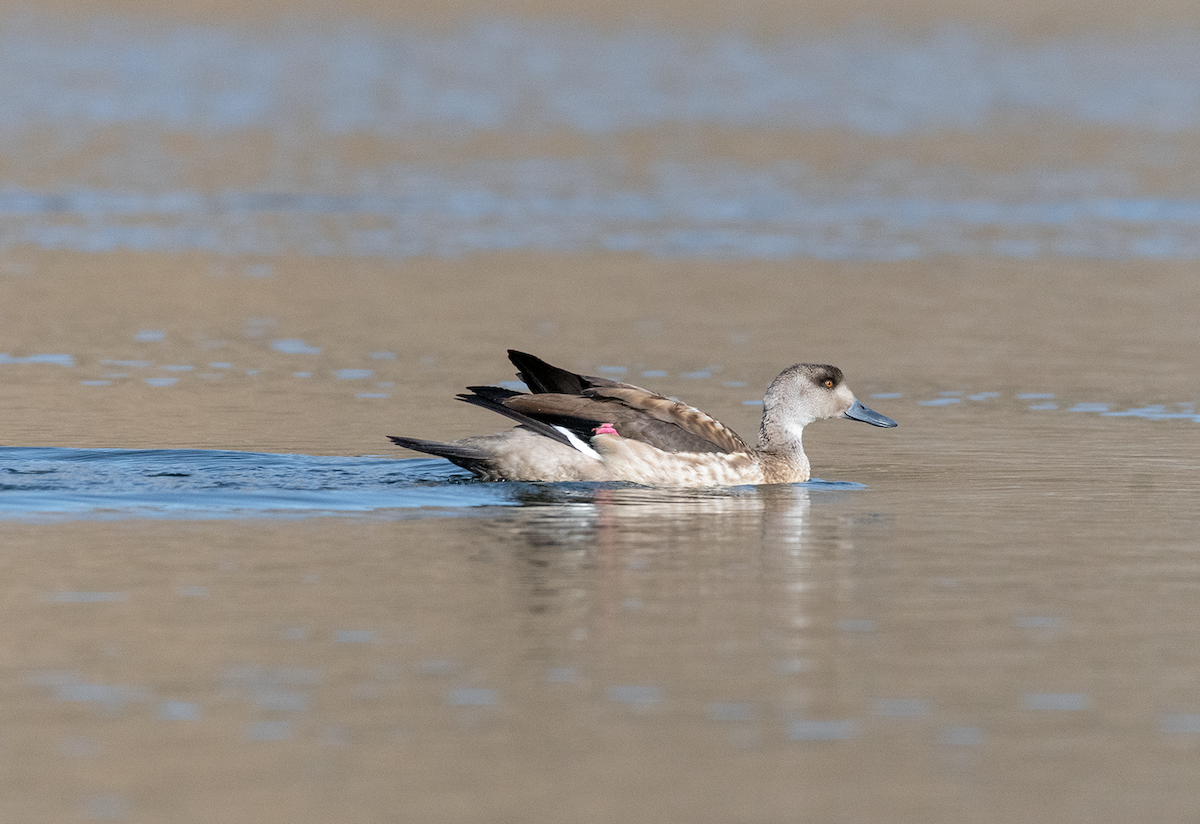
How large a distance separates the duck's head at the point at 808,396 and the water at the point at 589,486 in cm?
44

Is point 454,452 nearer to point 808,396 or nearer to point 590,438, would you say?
point 590,438

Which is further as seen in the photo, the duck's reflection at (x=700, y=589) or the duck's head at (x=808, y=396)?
the duck's head at (x=808, y=396)

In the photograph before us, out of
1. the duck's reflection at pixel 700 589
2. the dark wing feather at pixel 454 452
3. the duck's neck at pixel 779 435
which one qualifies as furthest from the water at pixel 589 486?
the duck's neck at pixel 779 435

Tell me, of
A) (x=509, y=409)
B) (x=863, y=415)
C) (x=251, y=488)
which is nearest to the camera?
(x=251, y=488)

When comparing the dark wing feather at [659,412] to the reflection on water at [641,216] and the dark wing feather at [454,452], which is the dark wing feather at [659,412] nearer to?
the dark wing feather at [454,452]

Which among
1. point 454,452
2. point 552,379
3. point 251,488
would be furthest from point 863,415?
point 251,488

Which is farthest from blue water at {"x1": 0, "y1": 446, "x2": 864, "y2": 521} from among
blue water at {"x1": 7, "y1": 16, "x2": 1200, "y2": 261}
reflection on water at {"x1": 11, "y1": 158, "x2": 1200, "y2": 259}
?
reflection on water at {"x1": 11, "y1": 158, "x2": 1200, "y2": 259}

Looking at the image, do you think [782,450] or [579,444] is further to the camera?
[782,450]

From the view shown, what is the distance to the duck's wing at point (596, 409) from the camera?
1358 cm

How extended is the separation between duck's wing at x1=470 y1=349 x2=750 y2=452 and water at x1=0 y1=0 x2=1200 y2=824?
48cm

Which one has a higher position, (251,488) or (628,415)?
(628,415)

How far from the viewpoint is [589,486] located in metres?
13.7

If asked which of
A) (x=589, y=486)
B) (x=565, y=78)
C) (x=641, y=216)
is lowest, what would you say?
(x=589, y=486)

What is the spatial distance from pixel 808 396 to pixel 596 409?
6.36 ft
